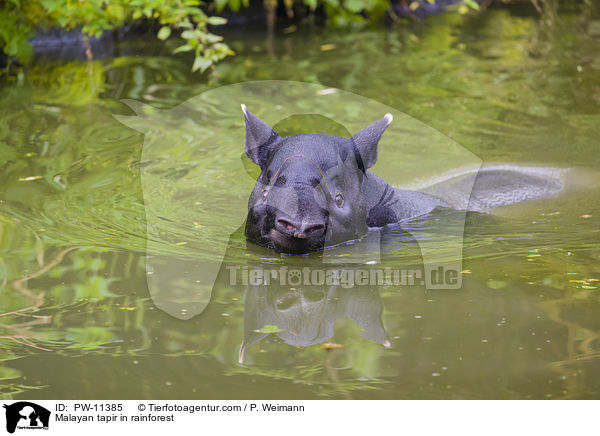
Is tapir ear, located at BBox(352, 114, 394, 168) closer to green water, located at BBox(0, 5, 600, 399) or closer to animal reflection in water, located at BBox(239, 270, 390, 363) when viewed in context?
green water, located at BBox(0, 5, 600, 399)

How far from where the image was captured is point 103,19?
36.1ft

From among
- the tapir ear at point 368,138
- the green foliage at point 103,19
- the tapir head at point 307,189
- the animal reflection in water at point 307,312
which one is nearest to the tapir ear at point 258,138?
the tapir head at point 307,189

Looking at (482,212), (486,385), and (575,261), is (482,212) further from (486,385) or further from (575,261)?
(486,385)

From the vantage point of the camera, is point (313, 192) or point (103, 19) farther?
point (103, 19)

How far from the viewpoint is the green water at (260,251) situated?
A: 4.47 metres

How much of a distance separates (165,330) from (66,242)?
78.0 inches

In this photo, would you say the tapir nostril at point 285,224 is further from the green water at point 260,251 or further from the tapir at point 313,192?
the green water at point 260,251

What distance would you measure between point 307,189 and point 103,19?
623 centimetres

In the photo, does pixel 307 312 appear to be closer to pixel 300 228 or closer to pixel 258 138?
pixel 300 228

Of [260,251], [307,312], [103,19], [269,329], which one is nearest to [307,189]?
[260,251]
